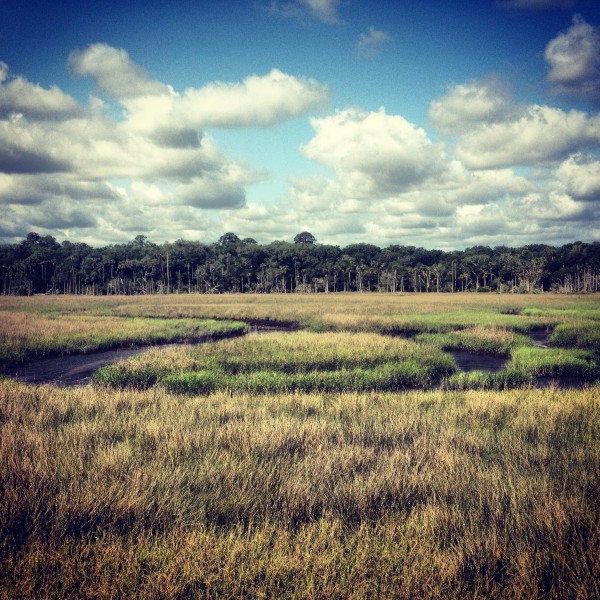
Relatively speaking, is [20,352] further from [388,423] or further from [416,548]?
[416,548]

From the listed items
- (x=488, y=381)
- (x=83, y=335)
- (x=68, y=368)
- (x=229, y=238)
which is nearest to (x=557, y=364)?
(x=488, y=381)

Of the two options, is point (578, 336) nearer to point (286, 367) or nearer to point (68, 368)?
point (286, 367)

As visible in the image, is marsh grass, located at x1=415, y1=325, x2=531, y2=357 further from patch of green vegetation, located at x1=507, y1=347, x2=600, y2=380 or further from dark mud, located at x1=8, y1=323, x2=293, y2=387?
dark mud, located at x1=8, y1=323, x2=293, y2=387

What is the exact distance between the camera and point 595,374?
14117mm

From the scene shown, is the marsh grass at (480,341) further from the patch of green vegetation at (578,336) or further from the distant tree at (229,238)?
the distant tree at (229,238)

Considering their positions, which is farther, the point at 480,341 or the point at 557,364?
the point at 480,341

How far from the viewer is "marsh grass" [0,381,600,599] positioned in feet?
10.0

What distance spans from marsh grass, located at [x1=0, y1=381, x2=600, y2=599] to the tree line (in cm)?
10574

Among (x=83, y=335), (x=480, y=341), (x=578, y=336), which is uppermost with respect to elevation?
(x=83, y=335)

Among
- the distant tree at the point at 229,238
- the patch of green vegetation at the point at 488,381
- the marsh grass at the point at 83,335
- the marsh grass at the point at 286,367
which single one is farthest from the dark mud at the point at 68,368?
the distant tree at the point at 229,238

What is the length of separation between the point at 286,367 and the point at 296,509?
34.4 feet

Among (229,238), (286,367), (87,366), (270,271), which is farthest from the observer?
(229,238)

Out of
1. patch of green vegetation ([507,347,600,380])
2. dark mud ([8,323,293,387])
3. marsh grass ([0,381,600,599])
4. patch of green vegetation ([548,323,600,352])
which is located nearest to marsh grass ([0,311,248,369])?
dark mud ([8,323,293,387])

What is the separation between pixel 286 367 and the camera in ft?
47.9
